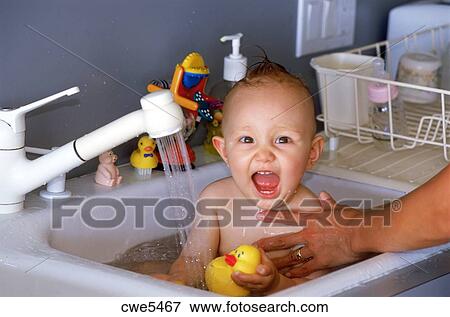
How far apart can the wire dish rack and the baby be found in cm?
22

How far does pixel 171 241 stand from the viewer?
1602mm

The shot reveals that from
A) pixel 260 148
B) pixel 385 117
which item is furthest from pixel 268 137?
pixel 385 117

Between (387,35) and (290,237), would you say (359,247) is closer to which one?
(290,237)

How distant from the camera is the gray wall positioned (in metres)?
1.43

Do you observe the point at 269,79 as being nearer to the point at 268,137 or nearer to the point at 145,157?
the point at 268,137

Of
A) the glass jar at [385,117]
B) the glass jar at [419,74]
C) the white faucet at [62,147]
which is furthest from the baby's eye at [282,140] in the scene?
the glass jar at [419,74]

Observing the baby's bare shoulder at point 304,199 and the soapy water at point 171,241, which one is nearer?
the soapy water at point 171,241

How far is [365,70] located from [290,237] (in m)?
0.50

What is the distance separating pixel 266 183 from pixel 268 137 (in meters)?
0.08

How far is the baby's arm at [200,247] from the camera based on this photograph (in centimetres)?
145

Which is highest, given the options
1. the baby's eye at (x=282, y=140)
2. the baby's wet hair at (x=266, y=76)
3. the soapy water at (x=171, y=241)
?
the baby's wet hair at (x=266, y=76)

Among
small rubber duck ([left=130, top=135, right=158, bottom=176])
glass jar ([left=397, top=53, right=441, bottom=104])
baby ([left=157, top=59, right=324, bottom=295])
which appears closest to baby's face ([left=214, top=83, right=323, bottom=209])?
baby ([left=157, top=59, right=324, bottom=295])

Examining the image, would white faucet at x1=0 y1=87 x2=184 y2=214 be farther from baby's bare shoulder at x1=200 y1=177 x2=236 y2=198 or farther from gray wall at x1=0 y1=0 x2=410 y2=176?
baby's bare shoulder at x1=200 y1=177 x2=236 y2=198

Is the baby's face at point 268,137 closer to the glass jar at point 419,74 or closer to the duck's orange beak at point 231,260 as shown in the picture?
the duck's orange beak at point 231,260
